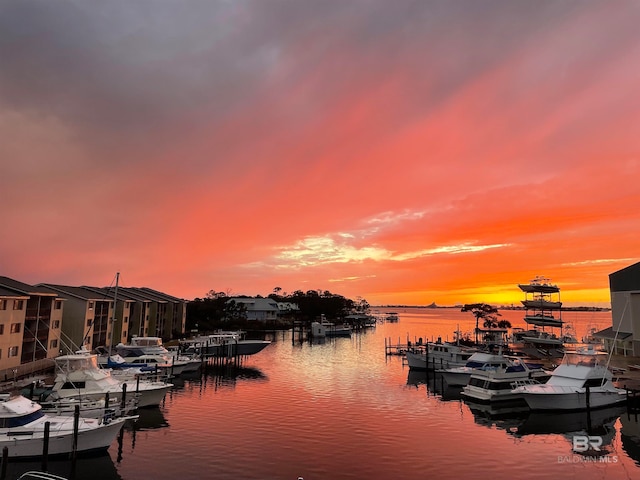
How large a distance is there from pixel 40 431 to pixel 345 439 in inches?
719

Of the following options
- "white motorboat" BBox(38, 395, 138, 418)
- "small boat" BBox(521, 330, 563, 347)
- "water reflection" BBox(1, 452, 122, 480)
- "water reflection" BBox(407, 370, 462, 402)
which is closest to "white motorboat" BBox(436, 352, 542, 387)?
"water reflection" BBox(407, 370, 462, 402)

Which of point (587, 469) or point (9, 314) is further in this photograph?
point (9, 314)

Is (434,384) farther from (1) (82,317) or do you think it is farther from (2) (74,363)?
(1) (82,317)

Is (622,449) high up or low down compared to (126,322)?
down

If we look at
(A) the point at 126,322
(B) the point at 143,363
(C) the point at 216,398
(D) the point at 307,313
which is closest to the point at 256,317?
(D) the point at 307,313

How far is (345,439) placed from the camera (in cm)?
2961

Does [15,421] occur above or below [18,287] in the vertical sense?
below

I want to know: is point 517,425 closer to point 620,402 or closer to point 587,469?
point 587,469

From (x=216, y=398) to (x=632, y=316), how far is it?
5677cm

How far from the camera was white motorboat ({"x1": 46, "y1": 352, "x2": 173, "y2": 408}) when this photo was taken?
34.3m

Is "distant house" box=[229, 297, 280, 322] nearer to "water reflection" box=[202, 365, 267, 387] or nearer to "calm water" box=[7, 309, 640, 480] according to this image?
"water reflection" box=[202, 365, 267, 387]

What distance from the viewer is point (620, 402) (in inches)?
1505

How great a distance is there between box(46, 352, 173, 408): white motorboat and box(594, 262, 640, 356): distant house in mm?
58739
